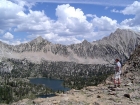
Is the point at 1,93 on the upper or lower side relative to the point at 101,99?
lower

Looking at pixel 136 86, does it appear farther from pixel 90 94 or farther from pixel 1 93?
pixel 1 93

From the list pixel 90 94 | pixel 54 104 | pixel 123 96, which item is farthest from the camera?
pixel 90 94

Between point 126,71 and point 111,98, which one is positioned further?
point 126,71

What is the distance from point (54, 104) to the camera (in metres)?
19.1

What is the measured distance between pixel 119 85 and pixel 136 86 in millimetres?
1786

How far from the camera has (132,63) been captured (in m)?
29.9

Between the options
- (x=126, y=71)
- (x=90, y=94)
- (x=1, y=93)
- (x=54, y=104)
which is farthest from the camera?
(x=1, y=93)

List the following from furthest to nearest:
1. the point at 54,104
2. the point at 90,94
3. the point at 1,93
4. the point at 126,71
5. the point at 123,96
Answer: the point at 1,93 → the point at 126,71 → the point at 90,94 → the point at 123,96 → the point at 54,104

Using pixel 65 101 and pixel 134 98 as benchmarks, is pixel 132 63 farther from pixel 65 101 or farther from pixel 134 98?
pixel 65 101

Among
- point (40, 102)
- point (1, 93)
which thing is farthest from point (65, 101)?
point (1, 93)

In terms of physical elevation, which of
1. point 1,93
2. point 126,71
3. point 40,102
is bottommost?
point 1,93

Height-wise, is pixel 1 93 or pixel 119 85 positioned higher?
pixel 119 85

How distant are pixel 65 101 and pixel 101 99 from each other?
3382 mm

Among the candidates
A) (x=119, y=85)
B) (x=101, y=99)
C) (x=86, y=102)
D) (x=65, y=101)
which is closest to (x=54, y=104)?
(x=65, y=101)
